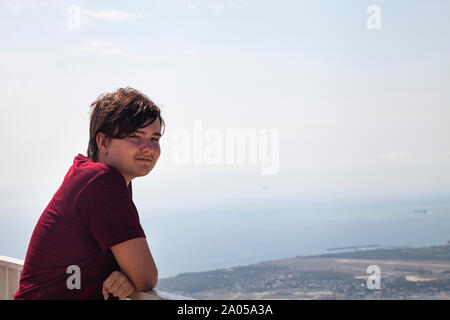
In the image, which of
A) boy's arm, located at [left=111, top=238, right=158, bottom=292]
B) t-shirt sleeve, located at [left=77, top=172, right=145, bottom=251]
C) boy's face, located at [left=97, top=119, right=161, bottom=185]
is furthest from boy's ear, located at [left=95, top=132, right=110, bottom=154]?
boy's arm, located at [left=111, top=238, right=158, bottom=292]

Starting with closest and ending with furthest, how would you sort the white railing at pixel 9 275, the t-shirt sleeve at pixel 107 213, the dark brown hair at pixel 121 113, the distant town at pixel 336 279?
the t-shirt sleeve at pixel 107 213 → the dark brown hair at pixel 121 113 → the white railing at pixel 9 275 → the distant town at pixel 336 279

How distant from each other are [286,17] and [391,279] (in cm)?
4917

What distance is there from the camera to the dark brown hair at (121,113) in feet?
4.33

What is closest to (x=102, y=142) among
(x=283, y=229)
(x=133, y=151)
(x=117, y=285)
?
(x=133, y=151)

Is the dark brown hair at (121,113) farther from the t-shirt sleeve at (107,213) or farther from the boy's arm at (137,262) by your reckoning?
the boy's arm at (137,262)

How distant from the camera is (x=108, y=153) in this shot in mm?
1345

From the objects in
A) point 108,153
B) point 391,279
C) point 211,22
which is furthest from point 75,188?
point 211,22

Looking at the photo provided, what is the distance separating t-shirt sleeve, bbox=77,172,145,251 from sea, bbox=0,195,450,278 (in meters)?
44.1

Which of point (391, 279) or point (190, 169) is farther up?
point (190, 169)

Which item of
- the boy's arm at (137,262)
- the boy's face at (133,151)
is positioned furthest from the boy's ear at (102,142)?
the boy's arm at (137,262)

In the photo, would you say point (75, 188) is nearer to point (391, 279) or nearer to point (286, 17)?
point (391, 279)

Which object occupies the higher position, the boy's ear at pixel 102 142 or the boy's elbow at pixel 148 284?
the boy's ear at pixel 102 142

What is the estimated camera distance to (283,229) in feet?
257

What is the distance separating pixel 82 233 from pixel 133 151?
0.85ft
